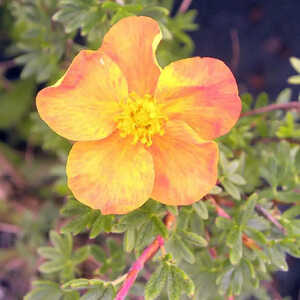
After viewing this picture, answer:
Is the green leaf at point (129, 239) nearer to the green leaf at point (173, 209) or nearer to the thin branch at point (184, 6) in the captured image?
the green leaf at point (173, 209)

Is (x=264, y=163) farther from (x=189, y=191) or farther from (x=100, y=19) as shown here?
(x=100, y=19)

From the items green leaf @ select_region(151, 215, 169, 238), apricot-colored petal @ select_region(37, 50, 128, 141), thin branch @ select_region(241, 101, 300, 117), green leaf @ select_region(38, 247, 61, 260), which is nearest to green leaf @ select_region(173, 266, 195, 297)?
green leaf @ select_region(151, 215, 169, 238)

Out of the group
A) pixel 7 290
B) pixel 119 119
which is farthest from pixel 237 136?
pixel 7 290

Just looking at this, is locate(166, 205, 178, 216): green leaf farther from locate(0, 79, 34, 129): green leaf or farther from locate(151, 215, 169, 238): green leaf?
locate(0, 79, 34, 129): green leaf

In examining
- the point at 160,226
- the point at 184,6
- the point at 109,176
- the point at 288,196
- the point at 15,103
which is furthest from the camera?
the point at 15,103

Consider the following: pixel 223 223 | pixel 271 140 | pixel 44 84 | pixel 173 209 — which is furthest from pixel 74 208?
pixel 44 84

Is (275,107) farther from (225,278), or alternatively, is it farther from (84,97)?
(84,97)
